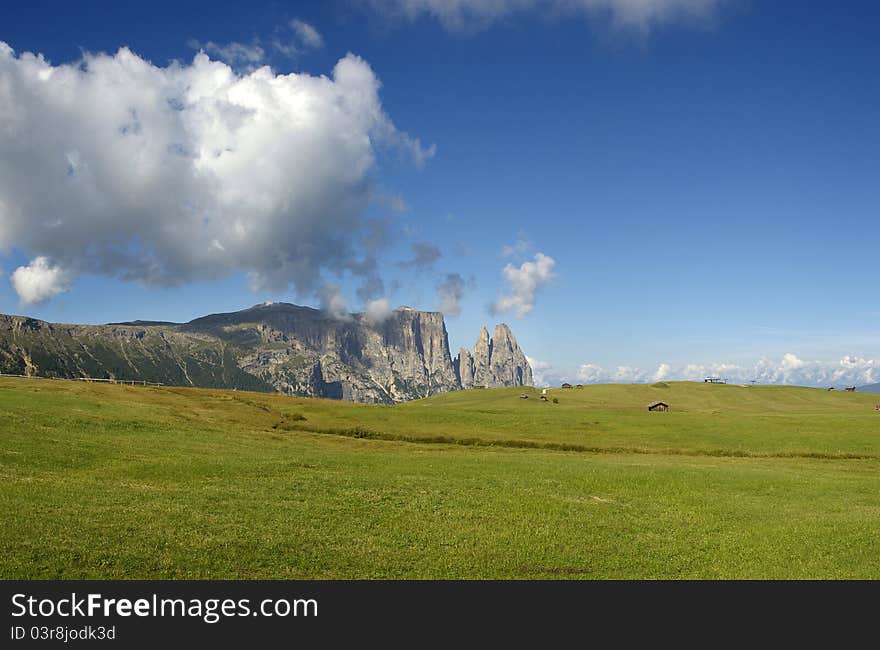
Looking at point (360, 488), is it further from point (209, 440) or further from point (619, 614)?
point (209, 440)

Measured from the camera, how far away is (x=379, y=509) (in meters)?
31.7

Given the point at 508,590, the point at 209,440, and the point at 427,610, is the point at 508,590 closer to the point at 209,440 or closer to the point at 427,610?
the point at 427,610

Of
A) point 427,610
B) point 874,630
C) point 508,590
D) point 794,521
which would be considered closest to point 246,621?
point 427,610

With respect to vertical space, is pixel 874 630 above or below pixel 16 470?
below

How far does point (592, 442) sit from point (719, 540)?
56117 millimetres

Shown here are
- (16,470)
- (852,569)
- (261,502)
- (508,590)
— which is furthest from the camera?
(16,470)

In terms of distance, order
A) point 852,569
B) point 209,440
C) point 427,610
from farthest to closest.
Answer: point 209,440, point 852,569, point 427,610

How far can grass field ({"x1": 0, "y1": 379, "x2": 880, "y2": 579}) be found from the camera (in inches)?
892

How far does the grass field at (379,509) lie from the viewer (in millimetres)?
22656

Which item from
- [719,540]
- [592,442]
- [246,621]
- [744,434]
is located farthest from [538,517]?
[744,434]

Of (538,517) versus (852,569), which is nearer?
(852,569)

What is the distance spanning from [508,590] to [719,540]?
1370 cm

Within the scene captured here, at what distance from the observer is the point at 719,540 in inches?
1126

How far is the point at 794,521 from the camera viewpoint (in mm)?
33125
